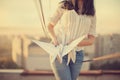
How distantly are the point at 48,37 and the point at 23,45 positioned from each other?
159 millimetres

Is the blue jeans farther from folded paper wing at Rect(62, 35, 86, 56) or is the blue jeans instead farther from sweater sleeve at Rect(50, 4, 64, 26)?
sweater sleeve at Rect(50, 4, 64, 26)

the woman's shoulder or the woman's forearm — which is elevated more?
the woman's shoulder

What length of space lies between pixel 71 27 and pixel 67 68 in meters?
0.23

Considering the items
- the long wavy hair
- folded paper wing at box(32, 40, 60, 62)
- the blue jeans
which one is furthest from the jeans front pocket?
the long wavy hair

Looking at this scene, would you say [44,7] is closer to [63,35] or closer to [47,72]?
[63,35]

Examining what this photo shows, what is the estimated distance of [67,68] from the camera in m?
1.72

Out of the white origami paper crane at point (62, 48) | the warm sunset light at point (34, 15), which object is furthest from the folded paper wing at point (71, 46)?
the warm sunset light at point (34, 15)

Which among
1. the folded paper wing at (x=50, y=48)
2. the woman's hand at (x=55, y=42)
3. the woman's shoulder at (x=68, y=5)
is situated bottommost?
the folded paper wing at (x=50, y=48)

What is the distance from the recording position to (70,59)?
1727 millimetres

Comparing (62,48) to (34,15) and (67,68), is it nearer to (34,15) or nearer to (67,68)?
(67,68)

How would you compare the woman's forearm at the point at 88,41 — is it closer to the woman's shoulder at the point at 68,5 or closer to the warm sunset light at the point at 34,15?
the warm sunset light at the point at 34,15

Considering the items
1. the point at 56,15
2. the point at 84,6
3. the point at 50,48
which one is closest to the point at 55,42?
the point at 50,48

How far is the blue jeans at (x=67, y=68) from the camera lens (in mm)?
1707

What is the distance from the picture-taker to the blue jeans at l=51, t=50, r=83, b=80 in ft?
5.60
